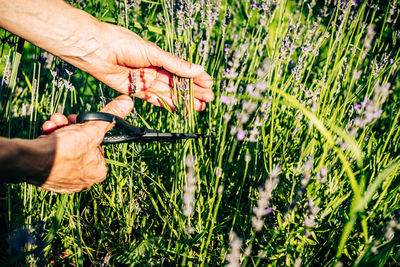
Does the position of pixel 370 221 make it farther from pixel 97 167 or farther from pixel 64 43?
pixel 64 43

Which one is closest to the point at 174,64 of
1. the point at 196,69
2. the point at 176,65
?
the point at 176,65

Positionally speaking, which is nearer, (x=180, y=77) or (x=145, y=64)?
(x=180, y=77)

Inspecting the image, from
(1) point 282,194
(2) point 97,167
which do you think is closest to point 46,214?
(2) point 97,167

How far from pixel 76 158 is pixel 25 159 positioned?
0.62 ft

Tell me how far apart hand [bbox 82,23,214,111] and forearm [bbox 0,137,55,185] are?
0.68 metres

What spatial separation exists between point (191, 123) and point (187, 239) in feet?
1.85

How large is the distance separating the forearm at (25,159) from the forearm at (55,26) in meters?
0.68

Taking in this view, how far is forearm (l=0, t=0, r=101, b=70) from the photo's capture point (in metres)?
1.19

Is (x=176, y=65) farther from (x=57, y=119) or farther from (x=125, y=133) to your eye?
(x=57, y=119)

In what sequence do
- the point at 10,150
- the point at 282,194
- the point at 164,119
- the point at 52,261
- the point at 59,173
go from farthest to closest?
the point at 164,119 < the point at 52,261 < the point at 282,194 < the point at 59,173 < the point at 10,150

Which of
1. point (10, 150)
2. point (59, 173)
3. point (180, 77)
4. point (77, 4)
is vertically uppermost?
point (77, 4)

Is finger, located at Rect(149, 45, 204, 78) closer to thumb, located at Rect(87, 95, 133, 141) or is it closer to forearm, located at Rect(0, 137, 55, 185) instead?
thumb, located at Rect(87, 95, 133, 141)

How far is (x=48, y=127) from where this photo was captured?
117 centimetres

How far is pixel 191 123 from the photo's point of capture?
130 cm
